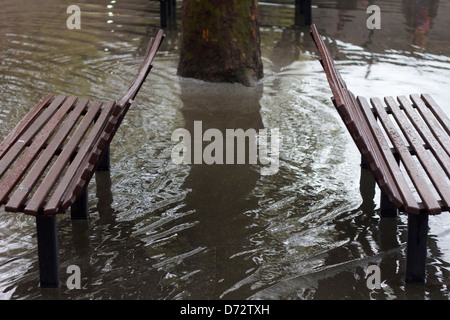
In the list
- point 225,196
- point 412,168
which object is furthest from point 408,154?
point 225,196

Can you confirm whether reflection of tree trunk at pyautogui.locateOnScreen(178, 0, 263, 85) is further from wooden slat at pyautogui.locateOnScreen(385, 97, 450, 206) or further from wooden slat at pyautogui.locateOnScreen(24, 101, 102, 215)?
wooden slat at pyautogui.locateOnScreen(24, 101, 102, 215)

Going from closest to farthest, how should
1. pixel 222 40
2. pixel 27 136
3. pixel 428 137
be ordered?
pixel 27 136, pixel 428 137, pixel 222 40

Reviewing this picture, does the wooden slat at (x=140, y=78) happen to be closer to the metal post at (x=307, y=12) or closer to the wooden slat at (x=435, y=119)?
the wooden slat at (x=435, y=119)

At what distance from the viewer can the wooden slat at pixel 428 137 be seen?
4.12 m

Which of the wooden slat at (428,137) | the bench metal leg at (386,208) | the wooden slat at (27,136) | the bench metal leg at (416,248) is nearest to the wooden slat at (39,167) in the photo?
the wooden slat at (27,136)

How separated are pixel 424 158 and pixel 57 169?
2227 millimetres

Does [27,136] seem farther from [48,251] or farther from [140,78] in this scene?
[48,251]

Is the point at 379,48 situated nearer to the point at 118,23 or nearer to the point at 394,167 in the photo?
the point at 118,23

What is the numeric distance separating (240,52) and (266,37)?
2568mm

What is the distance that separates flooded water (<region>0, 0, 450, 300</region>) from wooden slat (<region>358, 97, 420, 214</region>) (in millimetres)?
505

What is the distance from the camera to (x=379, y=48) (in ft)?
31.5

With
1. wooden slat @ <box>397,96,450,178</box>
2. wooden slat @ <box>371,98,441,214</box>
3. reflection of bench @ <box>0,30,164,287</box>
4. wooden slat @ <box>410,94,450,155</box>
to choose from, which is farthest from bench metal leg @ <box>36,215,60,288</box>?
wooden slat @ <box>410,94,450,155</box>

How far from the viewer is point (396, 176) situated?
3.90 metres
